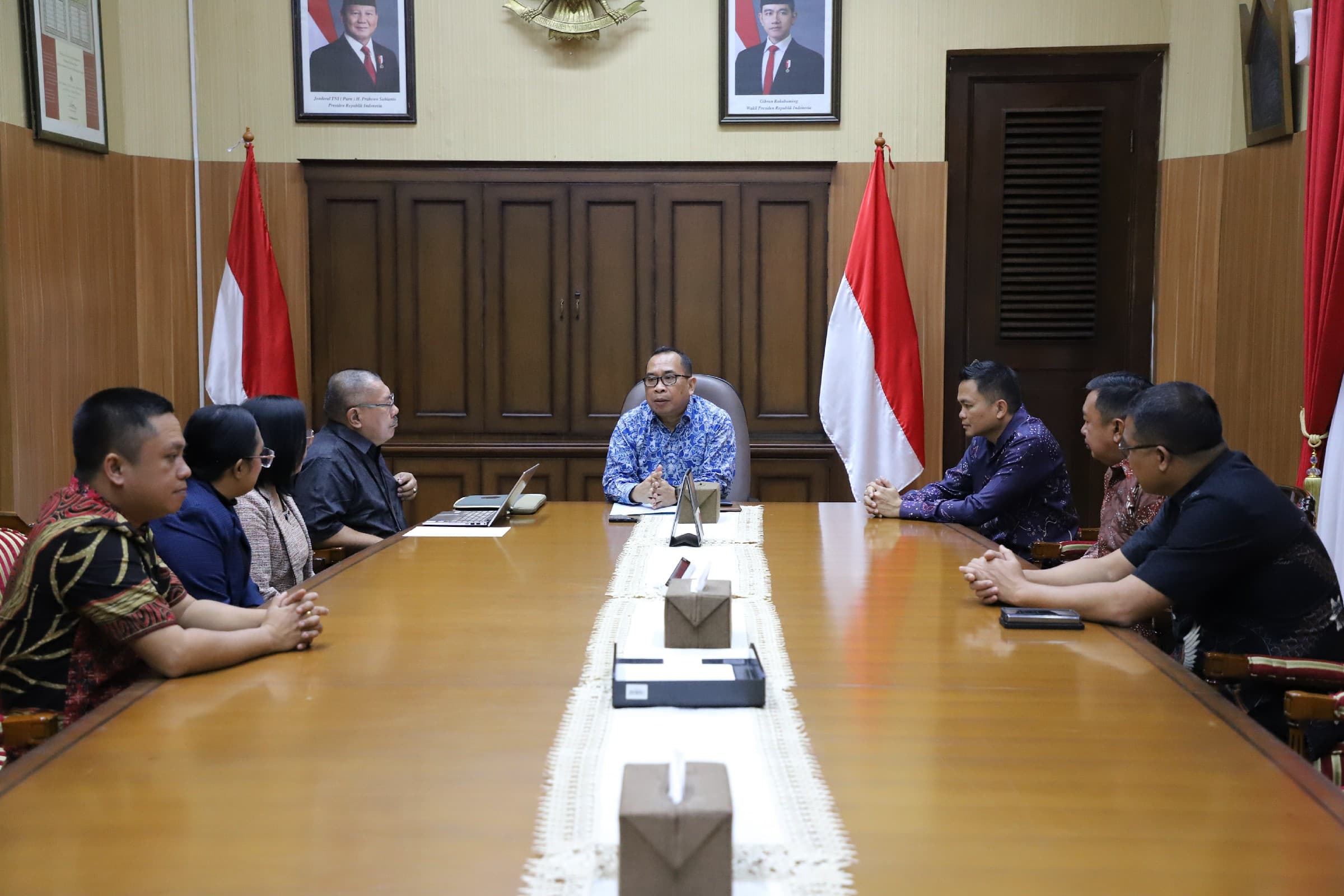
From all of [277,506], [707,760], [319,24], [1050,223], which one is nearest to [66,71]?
[319,24]

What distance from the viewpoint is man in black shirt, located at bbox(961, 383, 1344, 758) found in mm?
2279

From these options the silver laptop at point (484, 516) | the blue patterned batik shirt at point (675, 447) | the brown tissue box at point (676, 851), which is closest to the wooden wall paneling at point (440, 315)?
the blue patterned batik shirt at point (675, 447)

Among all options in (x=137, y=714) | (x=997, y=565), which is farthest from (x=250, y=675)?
(x=997, y=565)

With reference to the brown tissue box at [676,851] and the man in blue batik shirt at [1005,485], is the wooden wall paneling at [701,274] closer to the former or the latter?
the man in blue batik shirt at [1005,485]

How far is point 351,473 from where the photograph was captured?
3.75 metres

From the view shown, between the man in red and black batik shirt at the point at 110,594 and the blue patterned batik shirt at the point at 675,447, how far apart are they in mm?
2297

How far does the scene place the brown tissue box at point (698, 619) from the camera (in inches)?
76.4

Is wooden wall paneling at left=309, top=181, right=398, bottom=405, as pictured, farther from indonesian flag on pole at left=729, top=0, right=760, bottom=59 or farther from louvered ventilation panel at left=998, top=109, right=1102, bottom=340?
louvered ventilation panel at left=998, top=109, right=1102, bottom=340

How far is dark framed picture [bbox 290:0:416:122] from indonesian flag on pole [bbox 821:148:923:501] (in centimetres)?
225

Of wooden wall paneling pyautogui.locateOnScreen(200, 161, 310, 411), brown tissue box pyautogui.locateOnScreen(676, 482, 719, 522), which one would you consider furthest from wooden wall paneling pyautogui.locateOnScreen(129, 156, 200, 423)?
brown tissue box pyautogui.locateOnScreen(676, 482, 719, 522)

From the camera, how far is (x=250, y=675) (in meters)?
1.92

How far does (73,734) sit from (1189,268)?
514 cm

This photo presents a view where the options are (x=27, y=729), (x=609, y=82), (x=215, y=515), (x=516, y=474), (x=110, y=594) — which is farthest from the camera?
(x=516, y=474)

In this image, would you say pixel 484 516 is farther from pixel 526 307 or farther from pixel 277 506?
pixel 526 307
